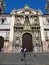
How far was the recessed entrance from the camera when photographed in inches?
1062

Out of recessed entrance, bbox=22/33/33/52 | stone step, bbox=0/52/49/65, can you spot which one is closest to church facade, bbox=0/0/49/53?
recessed entrance, bbox=22/33/33/52

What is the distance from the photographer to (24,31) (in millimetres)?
28766

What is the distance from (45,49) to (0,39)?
7.83 m

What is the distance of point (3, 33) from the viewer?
27922 millimetres

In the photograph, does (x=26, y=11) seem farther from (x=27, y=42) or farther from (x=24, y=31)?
(x=27, y=42)

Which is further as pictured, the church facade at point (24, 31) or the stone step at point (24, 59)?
the church facade at point (24, 31)

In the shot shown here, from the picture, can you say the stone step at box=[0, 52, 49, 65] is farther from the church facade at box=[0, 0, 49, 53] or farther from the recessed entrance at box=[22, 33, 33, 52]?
the recessed entrance at box=[22, 33, 33, 52]

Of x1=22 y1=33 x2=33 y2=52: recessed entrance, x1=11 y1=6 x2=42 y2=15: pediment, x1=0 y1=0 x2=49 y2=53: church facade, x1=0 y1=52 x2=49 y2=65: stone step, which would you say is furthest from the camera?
x1=11 y1=6 x2=42 y2=15: pediment

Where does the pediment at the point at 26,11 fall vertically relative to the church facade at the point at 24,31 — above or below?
above

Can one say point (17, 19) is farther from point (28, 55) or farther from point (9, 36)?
point (28, 55)

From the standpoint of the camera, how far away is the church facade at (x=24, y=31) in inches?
1043

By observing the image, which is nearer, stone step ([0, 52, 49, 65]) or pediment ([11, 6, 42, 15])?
stone step ([0, 52, 49, 65])

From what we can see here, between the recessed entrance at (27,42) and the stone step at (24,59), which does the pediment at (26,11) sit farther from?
the stone step at (24,59)

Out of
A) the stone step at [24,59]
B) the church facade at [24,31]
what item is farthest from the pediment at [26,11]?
the stone step at [24,59]
